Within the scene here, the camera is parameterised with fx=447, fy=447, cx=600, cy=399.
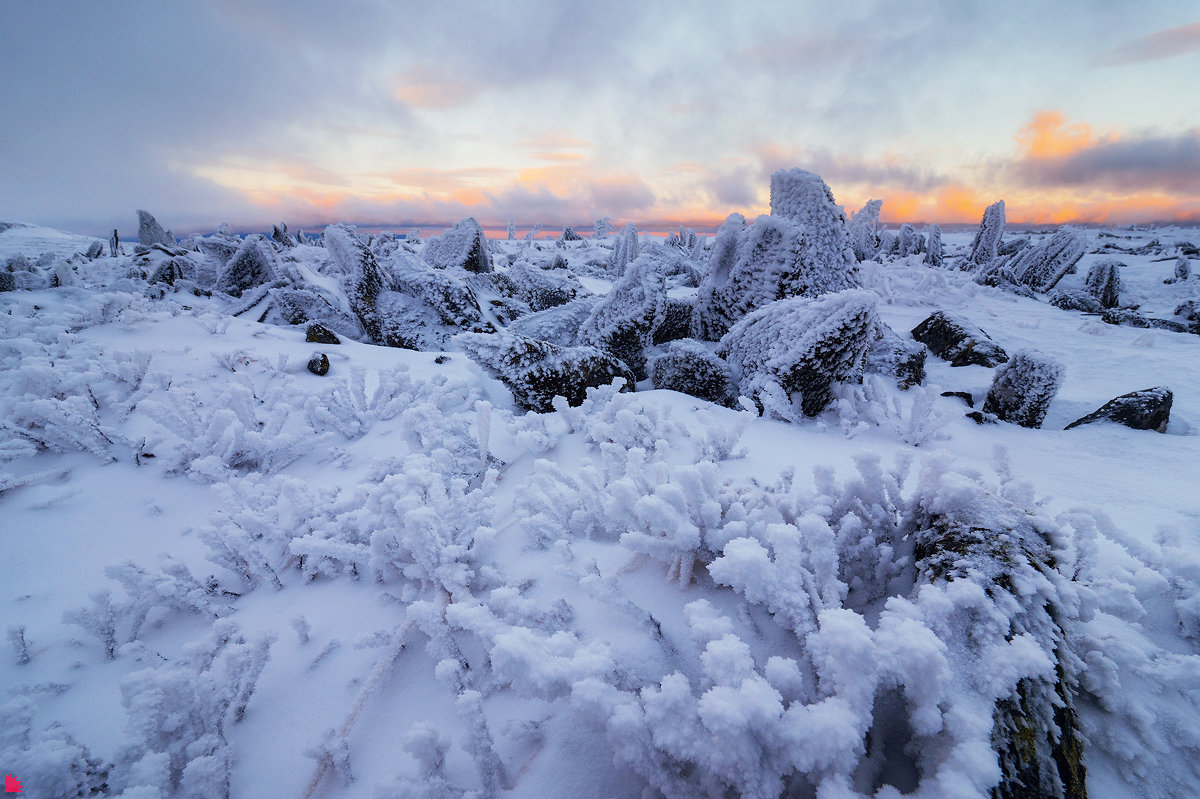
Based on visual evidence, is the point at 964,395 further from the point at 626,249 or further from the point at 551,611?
the point at 626,249

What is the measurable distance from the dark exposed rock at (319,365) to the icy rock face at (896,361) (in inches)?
167

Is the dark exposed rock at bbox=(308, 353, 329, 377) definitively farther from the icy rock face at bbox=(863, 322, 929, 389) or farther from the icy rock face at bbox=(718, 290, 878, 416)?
the icy rock face at bbox=(863, 322, 929, 389)

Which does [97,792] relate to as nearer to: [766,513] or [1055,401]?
[766,513]

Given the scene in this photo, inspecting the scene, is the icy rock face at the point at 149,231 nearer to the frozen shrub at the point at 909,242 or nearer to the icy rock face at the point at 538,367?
the icy rock face at the point at 538,367

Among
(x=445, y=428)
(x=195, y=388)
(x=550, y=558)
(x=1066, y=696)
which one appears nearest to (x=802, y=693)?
(x=1066, y=696)

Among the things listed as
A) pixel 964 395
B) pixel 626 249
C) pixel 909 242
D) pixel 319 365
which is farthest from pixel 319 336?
pixel 909 242

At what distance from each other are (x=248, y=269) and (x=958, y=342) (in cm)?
982

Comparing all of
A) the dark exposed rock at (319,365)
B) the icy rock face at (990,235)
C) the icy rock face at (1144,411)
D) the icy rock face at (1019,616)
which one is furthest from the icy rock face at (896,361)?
the icy rock face at (990,235)

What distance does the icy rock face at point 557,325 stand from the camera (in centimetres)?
461

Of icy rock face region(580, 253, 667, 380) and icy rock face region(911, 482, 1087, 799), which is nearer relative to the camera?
icy rock face region(911, 482, 1087, 799)

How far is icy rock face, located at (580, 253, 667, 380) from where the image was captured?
12.8 ft

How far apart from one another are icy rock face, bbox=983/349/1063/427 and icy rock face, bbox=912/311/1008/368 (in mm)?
1298

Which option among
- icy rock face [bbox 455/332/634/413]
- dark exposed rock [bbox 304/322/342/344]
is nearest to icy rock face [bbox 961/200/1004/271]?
icy rock face [bbox 455/332/634/413]

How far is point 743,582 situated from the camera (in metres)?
1.04
